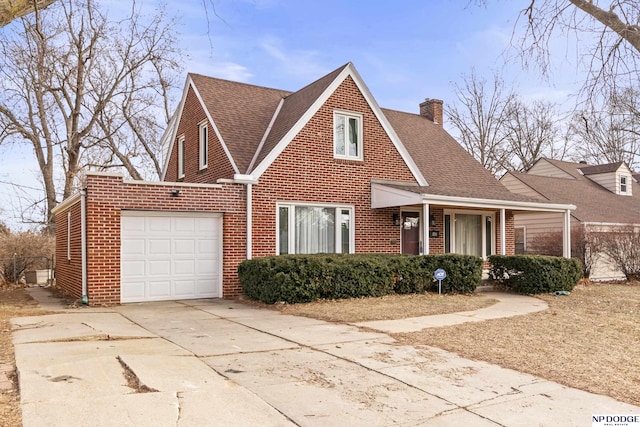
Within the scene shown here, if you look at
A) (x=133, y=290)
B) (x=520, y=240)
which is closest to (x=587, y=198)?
(x=520, y=240)

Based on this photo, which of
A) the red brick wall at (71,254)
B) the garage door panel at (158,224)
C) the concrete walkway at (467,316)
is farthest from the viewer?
the red brick wall at (71,254)

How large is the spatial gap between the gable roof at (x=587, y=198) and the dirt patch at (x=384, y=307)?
39.3 feet

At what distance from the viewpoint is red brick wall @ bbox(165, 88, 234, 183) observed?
14961 millimetres

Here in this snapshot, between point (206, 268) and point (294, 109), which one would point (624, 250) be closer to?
point (294, 109)

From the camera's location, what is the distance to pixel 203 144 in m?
16.4

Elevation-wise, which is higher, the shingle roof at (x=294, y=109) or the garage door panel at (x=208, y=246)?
the shingle roof at (x=294, y=109)

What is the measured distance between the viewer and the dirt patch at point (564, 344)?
5.71 metres

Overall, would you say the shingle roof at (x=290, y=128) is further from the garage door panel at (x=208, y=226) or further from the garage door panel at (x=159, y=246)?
the garage door panel at (x=159, y=246)

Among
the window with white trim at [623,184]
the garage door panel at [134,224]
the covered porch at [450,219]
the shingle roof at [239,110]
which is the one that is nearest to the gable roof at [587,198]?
the window with white trim at [623,184]

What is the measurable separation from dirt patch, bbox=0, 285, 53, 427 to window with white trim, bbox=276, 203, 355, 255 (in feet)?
19.6

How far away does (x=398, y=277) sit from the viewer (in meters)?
12.9

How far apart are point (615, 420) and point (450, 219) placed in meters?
13.5

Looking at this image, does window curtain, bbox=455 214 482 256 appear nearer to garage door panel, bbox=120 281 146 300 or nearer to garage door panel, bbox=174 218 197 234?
garage door panel, bbox=174 218 197 234

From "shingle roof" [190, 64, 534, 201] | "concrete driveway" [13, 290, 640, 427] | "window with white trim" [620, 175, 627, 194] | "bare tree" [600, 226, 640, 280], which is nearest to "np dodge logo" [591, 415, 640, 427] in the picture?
"concrete driveway" [13, 290, 640, 427]
